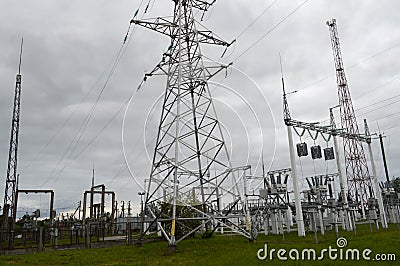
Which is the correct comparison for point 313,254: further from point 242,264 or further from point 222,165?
point 222,165

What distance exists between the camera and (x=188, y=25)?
21.7 metres

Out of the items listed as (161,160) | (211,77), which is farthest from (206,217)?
(211,77)

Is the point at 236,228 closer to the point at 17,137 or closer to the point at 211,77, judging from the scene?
the point at 211,77

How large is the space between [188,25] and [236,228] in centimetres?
1247

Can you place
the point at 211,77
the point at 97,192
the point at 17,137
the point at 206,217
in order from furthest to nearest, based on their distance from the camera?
the point at 17,137 → the point at 97,192 → the point at 211,77 → the point at 206,217

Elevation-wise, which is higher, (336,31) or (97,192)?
(336,31)

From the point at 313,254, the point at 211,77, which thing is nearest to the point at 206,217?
the point at 313,254

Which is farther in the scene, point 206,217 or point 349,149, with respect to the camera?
point 349,149

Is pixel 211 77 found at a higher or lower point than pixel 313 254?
higher

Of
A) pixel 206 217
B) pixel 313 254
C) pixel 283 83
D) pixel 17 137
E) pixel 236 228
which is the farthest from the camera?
pixel 17 137

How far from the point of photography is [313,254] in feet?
43.7

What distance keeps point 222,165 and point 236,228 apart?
349 cm

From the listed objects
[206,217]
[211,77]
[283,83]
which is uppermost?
[283,83]

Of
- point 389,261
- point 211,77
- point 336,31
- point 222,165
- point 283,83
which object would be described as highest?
point 336,31
